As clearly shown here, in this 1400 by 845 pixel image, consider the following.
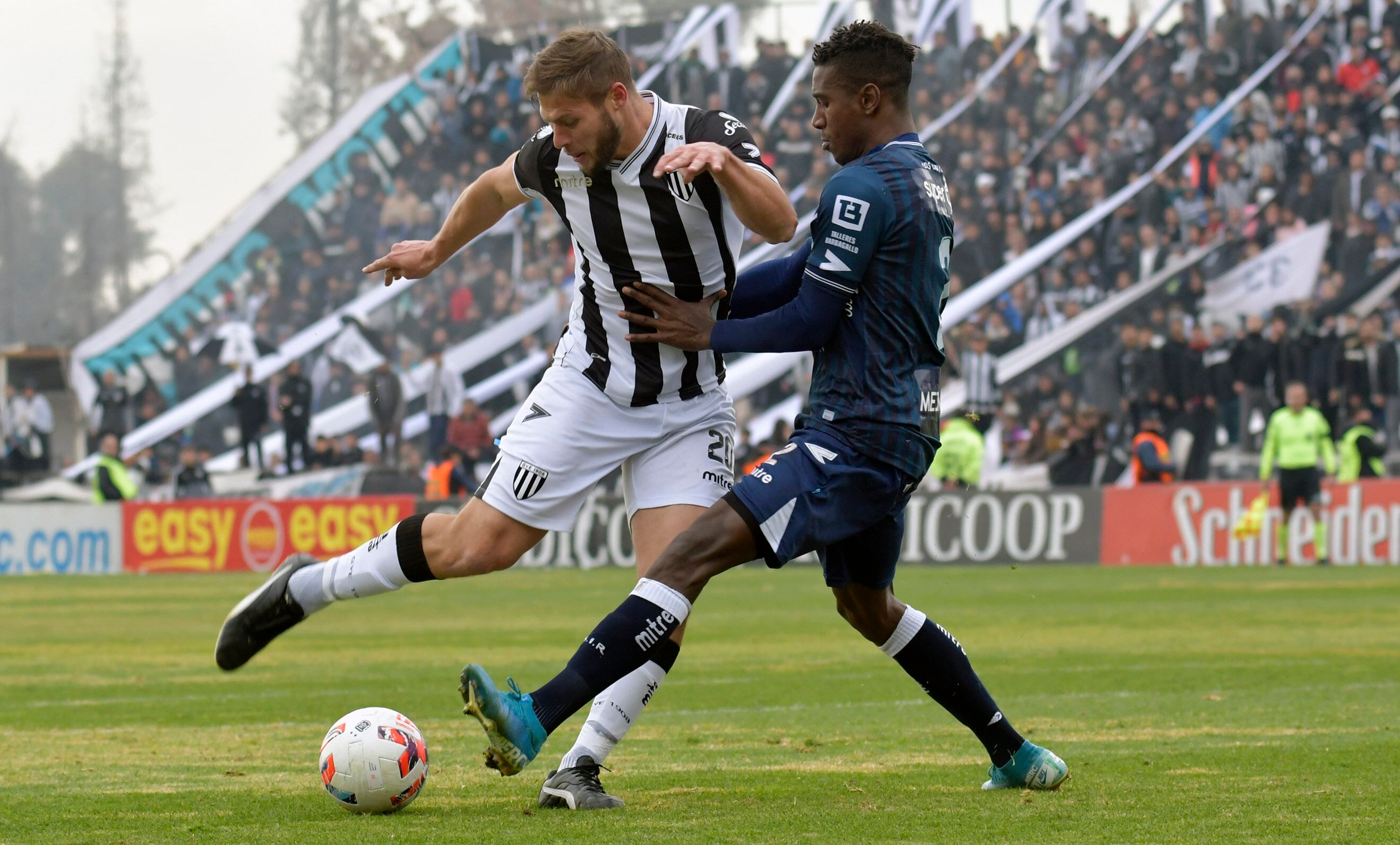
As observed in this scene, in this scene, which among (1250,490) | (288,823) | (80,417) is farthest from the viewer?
(80,417)

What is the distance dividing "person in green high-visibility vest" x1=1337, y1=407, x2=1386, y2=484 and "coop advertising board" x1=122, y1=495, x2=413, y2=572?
1179 centimetres

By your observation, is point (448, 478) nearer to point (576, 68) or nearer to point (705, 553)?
point (576, 68)

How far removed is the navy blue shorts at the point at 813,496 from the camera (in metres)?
4.88

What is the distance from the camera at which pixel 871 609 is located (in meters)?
5.42

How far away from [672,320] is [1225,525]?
15896 mm

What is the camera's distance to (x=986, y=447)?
23.0 metres

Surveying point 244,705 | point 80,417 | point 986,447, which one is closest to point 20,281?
point 80,417

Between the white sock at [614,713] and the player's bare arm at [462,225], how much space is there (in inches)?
62.2

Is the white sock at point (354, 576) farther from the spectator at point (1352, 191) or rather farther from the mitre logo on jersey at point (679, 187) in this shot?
the spectator at point (1352, 191)

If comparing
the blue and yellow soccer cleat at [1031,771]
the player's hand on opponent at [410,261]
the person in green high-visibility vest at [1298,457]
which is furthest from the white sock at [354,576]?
the person in green high-visibility vest at [1298,457]

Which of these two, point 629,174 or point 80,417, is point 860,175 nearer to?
point 629,174

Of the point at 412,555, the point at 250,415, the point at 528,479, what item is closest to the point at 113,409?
the point at 250,415

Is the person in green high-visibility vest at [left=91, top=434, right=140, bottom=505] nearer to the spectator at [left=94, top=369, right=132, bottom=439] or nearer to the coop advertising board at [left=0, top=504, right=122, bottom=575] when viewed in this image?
the coop advertising board at [left=0, top=504, right=122, bottom=575]

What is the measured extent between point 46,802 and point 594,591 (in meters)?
12.0
